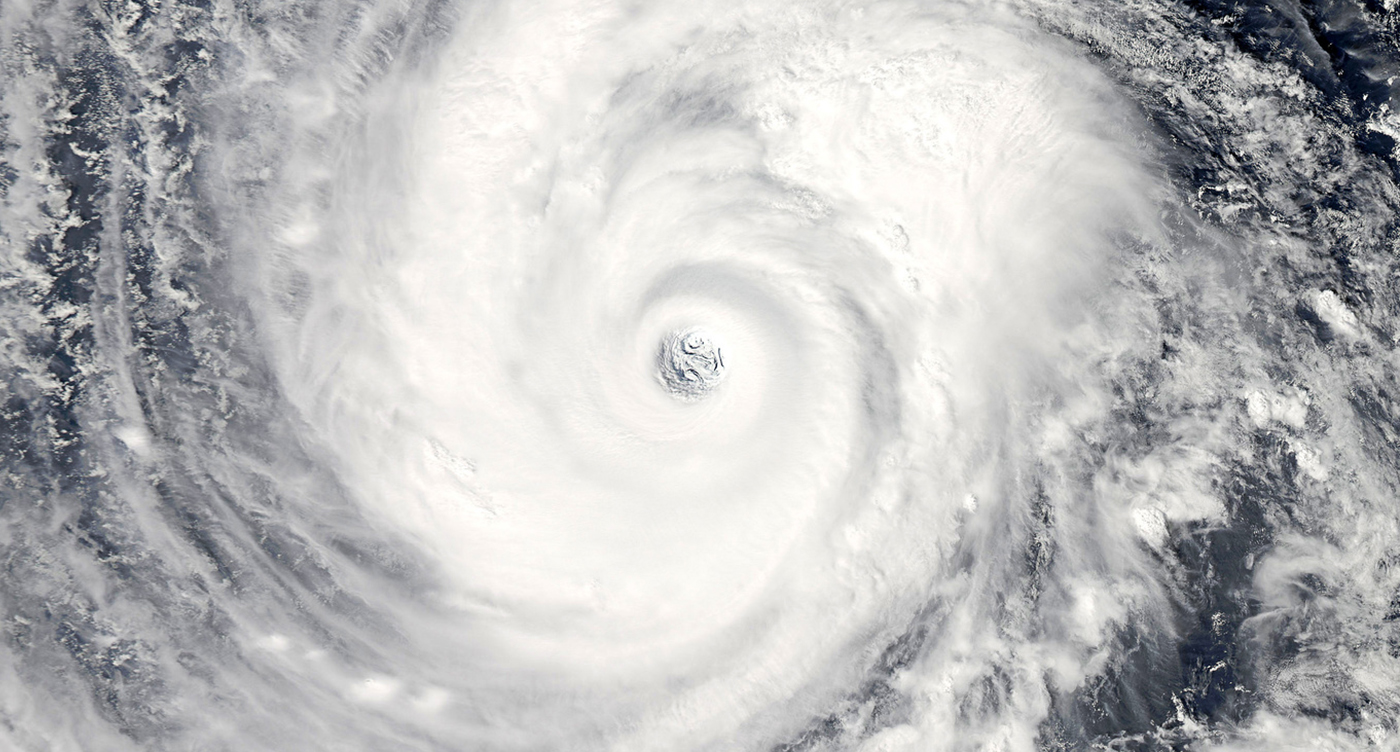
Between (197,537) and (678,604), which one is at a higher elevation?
(678,604)

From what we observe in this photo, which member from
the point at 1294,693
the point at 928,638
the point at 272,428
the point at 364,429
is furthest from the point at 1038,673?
→ the point at 272,428

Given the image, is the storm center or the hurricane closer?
the hurricane

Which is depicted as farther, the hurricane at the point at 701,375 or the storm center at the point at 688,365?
the storm center at the point at 688,365

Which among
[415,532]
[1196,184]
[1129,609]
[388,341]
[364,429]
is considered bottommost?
[415,532]

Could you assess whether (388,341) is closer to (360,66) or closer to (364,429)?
(364,429)

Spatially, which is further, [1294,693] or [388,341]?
[388,341]

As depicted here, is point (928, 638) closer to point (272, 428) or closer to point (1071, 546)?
point (1071, 546)

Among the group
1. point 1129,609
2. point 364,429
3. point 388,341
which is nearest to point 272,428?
point 364,429
